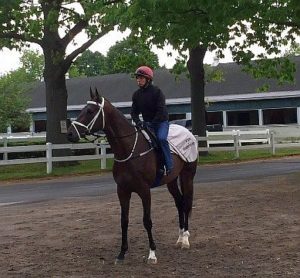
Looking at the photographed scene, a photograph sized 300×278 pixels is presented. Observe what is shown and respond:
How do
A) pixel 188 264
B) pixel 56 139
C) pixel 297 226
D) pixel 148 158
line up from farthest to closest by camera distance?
pixel 56 139, pixel 297 226, pixel 148 158, pixel 188 264

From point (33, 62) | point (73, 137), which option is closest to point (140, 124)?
point (73, 137)

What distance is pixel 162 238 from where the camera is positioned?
9297mm

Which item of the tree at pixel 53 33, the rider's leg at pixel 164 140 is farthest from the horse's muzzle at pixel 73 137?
the tree at pixel 53 33

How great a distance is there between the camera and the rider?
26.8ft

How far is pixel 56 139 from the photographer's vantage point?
26219 mm

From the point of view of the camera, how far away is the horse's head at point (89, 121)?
24.3 ft

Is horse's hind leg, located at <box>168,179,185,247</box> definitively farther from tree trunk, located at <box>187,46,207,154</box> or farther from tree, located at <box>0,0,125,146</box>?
tree trunk, located at <box>187,46,207,154</box>

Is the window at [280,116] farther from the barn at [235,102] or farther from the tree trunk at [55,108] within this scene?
the tree trunk at [55,108]

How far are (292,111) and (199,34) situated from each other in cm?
2991

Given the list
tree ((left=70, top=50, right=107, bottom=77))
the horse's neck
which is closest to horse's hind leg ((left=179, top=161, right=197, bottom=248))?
the horse's neck

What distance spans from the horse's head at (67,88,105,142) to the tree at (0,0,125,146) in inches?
595

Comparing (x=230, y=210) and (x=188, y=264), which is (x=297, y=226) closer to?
(x=230, y=210)

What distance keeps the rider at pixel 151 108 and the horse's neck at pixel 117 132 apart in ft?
1.19

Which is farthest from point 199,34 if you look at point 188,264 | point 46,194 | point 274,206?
point 188,264
